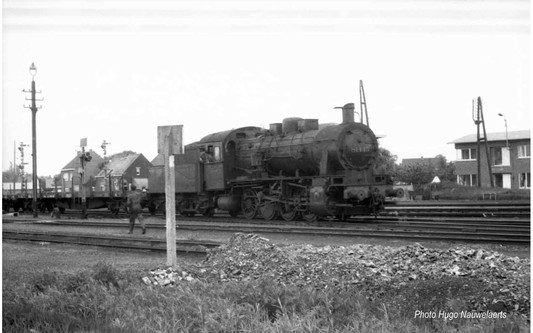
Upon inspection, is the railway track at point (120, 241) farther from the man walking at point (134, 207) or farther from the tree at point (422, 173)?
the tree at point (422, 173)

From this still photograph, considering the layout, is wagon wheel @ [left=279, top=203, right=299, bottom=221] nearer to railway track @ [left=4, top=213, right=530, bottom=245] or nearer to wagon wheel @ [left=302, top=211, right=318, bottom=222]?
wagon wheel @ [left=302, top=211, right=318, bottom=222]

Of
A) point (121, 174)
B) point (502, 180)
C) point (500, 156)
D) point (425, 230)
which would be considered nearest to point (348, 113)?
point (425, 230)

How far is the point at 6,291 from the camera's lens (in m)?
6.79

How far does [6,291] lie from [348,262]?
4.57 meters

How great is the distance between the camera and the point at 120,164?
3631cm

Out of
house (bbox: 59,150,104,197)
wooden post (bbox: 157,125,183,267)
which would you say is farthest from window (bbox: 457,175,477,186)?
wooden post (bbox: 157,125,183,267)

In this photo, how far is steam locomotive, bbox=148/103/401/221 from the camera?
1980 cm

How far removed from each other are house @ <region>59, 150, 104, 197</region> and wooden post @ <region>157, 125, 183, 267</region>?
2232cm

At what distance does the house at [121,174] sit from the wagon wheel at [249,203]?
9.79m

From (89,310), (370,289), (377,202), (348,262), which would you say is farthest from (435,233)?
(89,310)

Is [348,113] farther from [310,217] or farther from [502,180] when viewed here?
[502,180]

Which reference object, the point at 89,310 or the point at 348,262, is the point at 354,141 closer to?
the point at 348,262

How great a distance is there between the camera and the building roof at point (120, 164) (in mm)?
35094

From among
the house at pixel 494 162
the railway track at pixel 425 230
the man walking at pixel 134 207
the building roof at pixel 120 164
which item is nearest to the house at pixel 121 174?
the building roof at pixel 120 164
